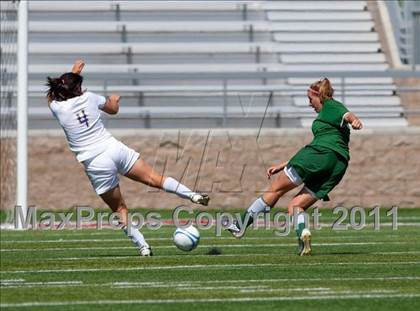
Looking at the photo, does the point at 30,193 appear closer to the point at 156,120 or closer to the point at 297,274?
the point at 156,120

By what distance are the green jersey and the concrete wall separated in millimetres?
8261

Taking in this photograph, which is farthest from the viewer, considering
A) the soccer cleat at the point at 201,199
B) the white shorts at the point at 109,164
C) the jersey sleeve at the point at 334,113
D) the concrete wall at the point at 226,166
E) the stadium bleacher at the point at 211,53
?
the stadium bleacher at the point at 211,53

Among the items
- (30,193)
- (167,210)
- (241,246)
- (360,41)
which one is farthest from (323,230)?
(360,41)

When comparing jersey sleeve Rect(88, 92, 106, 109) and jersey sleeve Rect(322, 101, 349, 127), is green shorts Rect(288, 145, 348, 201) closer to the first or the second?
jersey sleeve Rect(322, 101, 349, 127)

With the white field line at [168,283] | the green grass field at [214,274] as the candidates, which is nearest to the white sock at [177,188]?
the green grass field at [214,274]

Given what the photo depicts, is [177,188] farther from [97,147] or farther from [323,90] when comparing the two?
[323,90]

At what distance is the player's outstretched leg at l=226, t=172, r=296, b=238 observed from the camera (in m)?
12.4

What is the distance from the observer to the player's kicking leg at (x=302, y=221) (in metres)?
12.1

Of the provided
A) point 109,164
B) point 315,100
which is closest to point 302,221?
point 315,100

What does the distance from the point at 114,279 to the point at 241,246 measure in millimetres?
3916

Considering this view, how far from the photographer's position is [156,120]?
71.8ft

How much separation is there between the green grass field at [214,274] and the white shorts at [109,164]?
0.71 meters

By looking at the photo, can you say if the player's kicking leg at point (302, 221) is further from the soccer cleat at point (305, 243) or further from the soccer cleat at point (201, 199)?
the soccer cleat at point (201, 199)

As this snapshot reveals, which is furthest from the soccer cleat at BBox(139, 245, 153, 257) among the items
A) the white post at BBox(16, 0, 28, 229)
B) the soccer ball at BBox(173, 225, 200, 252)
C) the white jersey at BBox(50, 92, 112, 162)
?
the white post at BBox(16, 0, 28, 229)
